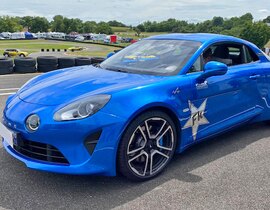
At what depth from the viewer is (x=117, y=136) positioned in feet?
9.57

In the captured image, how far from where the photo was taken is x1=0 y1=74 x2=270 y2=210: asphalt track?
2863 millimetres

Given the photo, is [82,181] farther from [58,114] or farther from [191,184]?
[191,184]

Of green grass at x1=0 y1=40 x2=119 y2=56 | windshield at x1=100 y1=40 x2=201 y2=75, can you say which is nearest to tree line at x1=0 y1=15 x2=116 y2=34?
green grass at x1=0 y1=40 x2=119 y2=56

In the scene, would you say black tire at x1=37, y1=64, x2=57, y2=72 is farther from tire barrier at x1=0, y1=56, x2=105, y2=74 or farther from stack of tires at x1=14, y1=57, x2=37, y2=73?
stack of tires at x1=14, y1=57, x2=37, y2=73

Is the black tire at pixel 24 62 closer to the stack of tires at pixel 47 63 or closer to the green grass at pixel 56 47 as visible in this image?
the stack of tires at pixel 47 63

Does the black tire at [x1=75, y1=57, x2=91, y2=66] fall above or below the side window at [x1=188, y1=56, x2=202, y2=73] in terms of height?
below

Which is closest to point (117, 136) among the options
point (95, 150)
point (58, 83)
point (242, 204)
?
point (95, 150)

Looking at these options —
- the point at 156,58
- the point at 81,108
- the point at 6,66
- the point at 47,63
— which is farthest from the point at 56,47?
the point at 81,108

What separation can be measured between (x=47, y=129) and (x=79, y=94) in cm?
48

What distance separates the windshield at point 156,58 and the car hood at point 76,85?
200 mm

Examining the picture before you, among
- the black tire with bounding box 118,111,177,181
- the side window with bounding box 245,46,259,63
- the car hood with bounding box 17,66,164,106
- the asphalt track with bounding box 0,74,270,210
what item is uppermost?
the side window with bounding box 245,46,259,63

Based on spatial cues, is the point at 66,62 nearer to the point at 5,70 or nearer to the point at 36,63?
the point at 36,63

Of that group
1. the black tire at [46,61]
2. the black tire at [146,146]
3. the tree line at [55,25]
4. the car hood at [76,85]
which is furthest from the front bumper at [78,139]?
the tree line at [55,25]

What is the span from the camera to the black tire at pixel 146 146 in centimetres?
304
